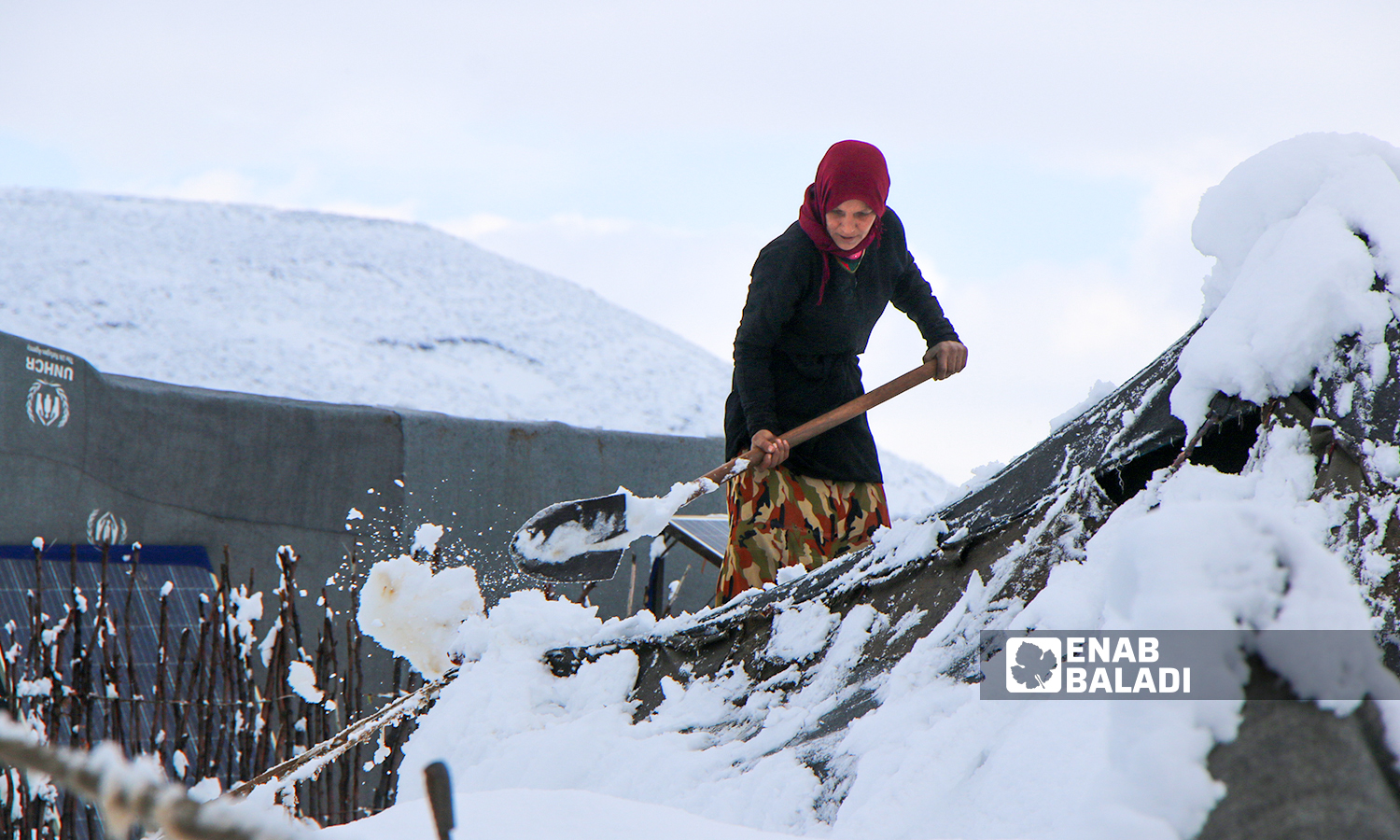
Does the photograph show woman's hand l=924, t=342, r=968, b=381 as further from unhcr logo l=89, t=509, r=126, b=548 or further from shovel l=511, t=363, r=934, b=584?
unhcr logo l=89, t=509, r=126, b=548

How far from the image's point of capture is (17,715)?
10.9ft

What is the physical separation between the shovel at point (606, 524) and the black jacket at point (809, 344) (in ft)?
0.27

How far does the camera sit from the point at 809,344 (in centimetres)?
304

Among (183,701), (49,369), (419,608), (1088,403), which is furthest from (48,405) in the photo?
(1088,403)

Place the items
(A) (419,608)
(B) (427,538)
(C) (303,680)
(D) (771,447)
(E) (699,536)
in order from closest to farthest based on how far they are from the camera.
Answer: (A) (419,608) → (D) (771,447) → (B) (427,538) → (C) (303,680) → (E) (699,536)

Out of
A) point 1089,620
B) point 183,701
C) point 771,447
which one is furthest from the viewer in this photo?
point 183,701

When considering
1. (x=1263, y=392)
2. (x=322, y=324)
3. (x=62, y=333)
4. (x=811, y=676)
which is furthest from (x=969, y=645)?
(x=322, y=324)

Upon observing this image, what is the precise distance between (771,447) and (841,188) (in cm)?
73

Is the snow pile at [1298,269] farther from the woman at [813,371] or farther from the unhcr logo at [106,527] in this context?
the unhcr logo at [106,527]

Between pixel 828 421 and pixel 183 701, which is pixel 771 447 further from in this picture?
pixel 183 701

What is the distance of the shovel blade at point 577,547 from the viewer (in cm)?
301

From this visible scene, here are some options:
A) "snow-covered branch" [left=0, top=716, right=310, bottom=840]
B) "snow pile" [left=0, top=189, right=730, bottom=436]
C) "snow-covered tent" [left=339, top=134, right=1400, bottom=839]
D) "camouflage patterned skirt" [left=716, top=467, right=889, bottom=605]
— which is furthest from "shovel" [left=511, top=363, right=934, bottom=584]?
"snow pile" [left=0, top=189, right=730, bottom=436]

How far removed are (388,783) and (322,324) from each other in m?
24.4

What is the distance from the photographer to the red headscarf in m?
2.85
